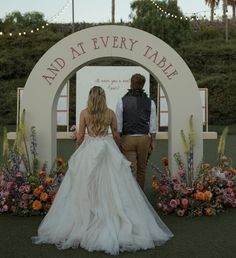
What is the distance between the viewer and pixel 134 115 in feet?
21.5

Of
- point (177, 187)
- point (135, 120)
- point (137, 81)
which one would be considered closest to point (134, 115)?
point (135, 120)

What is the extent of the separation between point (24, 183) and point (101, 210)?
1.66 meters

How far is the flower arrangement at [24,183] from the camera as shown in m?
6.31

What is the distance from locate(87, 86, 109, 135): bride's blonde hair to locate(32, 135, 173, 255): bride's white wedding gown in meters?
0.12

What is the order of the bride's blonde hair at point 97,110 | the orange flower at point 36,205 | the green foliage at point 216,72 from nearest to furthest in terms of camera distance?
the bride's blonde hair at point 97,110, the orange flower at point 36,205, the green foliage at point 216,72

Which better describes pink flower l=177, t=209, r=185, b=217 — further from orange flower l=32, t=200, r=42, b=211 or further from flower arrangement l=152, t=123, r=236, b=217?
orange flower l=32, t=200, r=42, b=211

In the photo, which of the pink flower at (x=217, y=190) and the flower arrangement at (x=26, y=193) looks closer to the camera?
the flower arrangement at (x=26, y=193)

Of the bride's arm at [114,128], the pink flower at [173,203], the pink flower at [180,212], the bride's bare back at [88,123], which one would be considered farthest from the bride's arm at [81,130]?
the pink flower at [180,212]

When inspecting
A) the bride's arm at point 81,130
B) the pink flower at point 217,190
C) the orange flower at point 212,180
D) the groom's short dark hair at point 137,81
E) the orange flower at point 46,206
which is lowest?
the orange flower at point 46,206

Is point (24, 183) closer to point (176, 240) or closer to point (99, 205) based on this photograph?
point (99, 205)

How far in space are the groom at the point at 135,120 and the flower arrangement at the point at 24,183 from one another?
95 cm

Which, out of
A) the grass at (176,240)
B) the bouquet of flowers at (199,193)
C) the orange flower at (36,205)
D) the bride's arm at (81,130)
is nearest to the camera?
the grass at (176,240)

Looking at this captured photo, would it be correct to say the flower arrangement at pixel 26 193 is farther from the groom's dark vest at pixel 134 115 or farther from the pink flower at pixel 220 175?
the pink flower at pixel 220 175

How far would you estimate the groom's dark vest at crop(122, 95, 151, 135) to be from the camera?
6531 millimetres
